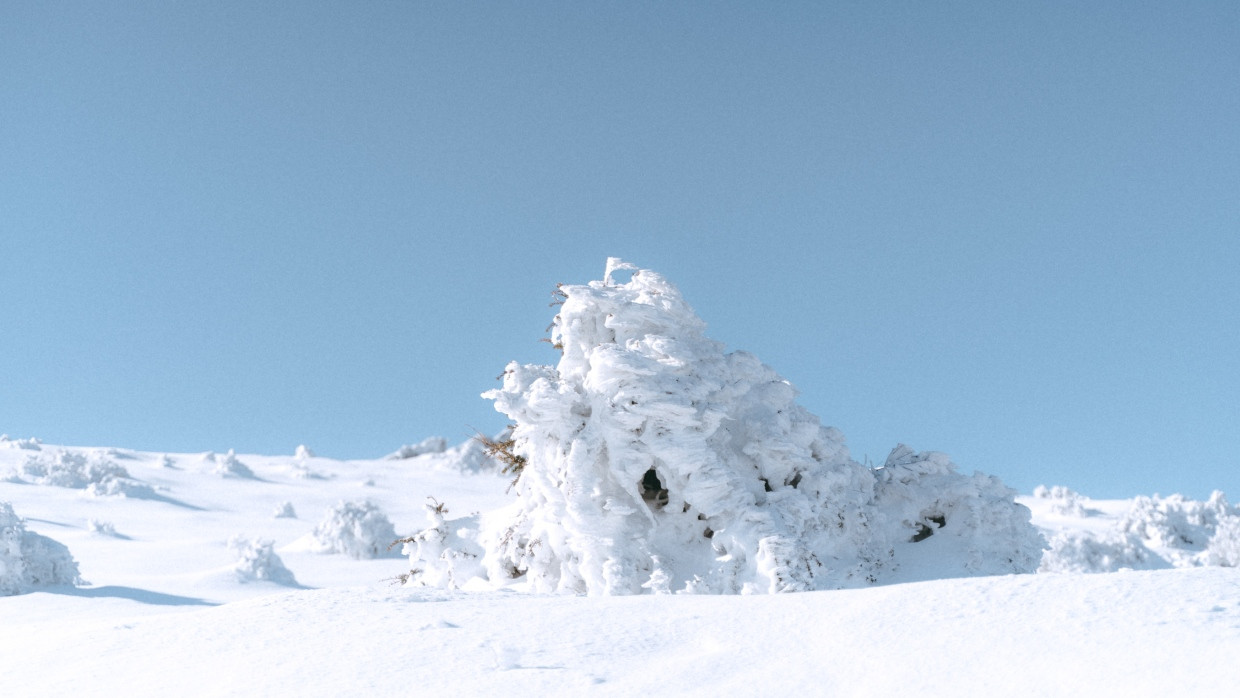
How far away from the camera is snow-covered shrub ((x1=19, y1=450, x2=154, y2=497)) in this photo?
20547 millimetres

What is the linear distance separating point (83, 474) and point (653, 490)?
18.7 m

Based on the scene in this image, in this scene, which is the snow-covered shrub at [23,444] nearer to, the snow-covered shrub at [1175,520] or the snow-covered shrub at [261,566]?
the snow-covered shrub at [261,566]

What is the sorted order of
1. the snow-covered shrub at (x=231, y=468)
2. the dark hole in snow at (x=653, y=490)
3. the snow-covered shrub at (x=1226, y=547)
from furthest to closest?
1. the snow-covered shrub at (x=231, y=468)
2. the snow-covered shrub at (x=1226, y=547)
3. the dark hole in snow at (x=653, y=490)

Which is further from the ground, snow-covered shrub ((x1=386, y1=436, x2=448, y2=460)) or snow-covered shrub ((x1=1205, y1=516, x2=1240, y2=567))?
snow-covered shrub ((x1=386, y1=436, x2=448, y2=460))

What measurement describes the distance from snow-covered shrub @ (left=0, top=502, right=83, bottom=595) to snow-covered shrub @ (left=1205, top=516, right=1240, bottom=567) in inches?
668

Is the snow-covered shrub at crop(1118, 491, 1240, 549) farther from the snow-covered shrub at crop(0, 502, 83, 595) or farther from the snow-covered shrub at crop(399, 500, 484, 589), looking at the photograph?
the snow-covered shrub at crop(0, 502, 83, 595)

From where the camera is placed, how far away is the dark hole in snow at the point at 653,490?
7693 mm

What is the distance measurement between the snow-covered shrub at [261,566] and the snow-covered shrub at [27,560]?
6.23ft

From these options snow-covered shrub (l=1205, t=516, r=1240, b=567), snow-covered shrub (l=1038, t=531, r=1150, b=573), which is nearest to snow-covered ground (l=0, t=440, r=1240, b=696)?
snow-covered shrub (l=1038, t=531, r=1150, b=573)

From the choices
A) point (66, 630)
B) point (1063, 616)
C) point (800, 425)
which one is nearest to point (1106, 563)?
point (800, 425)

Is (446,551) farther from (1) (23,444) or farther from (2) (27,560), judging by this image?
(1) (23,444)

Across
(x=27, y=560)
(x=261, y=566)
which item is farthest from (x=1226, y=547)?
(x=27, y=560)

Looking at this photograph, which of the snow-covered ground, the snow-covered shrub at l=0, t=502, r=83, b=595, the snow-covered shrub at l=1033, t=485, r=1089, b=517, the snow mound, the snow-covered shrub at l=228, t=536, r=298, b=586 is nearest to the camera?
the snow-covered ground

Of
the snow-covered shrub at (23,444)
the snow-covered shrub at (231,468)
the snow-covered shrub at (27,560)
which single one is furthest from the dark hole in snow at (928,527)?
the snow-covered shrub at (23,444)
